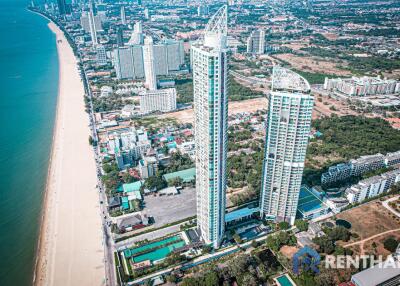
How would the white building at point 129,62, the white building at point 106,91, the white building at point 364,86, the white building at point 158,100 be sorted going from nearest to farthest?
the white building at point 158,100
the white building at point 364,86
the white building at point 106,91
the white building at point 129,62

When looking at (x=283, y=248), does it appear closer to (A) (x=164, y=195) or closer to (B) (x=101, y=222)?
(A) (x=164, y=195)

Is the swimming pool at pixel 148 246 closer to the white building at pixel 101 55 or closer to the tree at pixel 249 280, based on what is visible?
the tree at pixel 249 280

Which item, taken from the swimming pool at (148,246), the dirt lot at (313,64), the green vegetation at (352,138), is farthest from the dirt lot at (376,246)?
the dirt lot at (313,64)

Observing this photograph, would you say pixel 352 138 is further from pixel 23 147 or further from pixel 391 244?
pixel 23 147

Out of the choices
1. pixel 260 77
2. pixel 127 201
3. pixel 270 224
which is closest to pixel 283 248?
pixel 270 224

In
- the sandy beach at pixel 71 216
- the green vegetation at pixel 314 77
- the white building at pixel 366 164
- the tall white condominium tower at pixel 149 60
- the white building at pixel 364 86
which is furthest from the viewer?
the green vegetation at pixel 314 77

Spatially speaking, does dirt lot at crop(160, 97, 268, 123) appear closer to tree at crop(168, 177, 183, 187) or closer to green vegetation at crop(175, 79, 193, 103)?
green vegetation at crop(175, 79, 193, 103)
